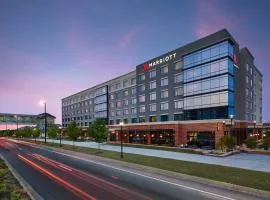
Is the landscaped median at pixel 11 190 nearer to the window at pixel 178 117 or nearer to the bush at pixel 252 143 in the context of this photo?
the bush at pixel 252 143

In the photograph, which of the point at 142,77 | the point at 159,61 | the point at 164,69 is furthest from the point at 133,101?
the point at 164,69

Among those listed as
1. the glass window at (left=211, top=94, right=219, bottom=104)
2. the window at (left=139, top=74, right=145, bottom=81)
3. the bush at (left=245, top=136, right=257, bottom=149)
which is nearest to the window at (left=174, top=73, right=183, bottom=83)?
the glass window at (left=211, top=94, right=219, bottom=104)

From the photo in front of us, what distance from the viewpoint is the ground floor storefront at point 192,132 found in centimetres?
4866

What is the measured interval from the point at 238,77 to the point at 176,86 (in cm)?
1358

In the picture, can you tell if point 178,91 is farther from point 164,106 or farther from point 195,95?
point 164,106

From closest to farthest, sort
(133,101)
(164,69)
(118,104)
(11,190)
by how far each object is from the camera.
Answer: (11,190) < (164,69) < (133,101) < (118,104)

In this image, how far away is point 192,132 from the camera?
5338 centimetres

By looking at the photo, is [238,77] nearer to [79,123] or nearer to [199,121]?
[199,121]

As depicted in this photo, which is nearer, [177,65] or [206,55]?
[206,55]

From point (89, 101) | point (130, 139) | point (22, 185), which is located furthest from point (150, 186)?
point (89, 101)

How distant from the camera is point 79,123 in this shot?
390ft

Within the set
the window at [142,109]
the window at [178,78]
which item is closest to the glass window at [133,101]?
the window at [142,109]

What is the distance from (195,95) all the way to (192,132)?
7.89m

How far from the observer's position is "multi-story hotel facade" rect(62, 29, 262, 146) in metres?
49.3
